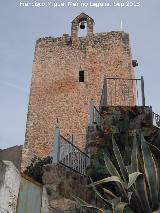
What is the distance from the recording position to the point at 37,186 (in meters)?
5.08

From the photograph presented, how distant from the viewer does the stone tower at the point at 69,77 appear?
15.8 m

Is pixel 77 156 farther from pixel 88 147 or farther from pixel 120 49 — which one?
pixel 120 49

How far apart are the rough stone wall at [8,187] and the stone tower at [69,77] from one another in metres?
11.1

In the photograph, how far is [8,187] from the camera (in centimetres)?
379

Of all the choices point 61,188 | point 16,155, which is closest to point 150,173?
point 61,188

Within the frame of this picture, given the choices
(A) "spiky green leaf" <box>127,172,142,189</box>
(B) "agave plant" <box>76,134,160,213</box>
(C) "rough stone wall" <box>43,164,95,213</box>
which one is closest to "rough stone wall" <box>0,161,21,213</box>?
(B) "agave plant" <box>76,134,160,213</box>

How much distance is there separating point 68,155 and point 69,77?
10.7m

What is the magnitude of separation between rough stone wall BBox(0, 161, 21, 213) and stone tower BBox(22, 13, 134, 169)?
11096 mm

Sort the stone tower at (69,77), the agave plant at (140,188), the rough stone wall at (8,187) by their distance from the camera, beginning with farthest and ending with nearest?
the stone tower at (69,77) < the agave plant at (140,188) < the rough stone wall at (8,187)

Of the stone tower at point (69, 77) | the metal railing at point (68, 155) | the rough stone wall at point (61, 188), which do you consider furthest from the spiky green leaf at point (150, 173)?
the stone tower at point (69, 77)

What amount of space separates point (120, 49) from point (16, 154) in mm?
7024

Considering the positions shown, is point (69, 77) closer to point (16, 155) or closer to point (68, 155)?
point (16, 155)

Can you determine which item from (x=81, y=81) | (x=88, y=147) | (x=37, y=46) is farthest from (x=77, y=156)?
(x=37, y=46)

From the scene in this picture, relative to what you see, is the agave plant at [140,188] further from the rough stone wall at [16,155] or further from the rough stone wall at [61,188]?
the rough stone wall at [16,155]
